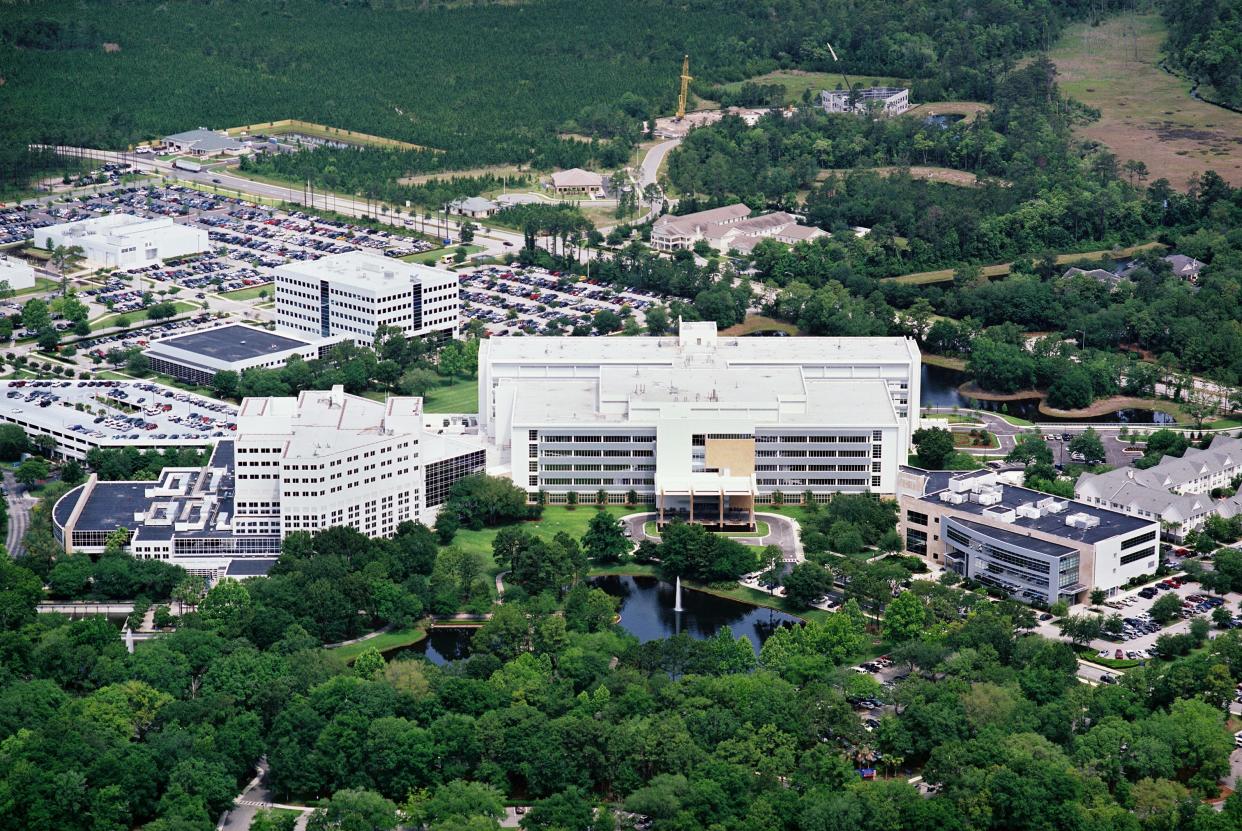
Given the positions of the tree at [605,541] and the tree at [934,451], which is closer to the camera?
the tree at [605,541]

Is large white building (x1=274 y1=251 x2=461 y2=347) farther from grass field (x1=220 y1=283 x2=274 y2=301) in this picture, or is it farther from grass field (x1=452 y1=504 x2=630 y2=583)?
grass field (x1=452 y1=504 x2=630 y2=583)

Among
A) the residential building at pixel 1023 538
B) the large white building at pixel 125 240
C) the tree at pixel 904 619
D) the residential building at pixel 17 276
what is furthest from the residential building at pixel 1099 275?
the residential building at pixel 17 276

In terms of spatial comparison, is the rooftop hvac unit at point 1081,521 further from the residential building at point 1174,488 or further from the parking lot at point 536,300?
the parking lot at point 536,300

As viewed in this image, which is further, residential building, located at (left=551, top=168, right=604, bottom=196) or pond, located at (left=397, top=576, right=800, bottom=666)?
residential building, located at (left=551, top=168, right=604, bottom=196)

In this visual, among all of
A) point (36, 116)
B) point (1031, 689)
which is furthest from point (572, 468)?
point (36, 116)

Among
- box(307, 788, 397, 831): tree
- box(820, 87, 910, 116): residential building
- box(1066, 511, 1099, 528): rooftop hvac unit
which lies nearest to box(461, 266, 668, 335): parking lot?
box(1066, 511, 1099, 528): rooftop hvac unit

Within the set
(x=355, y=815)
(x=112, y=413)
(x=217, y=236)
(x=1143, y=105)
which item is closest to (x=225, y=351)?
(x=112, y=413)
